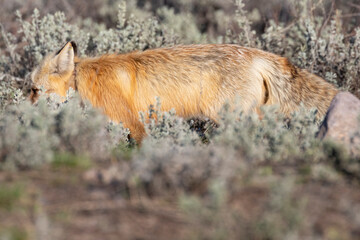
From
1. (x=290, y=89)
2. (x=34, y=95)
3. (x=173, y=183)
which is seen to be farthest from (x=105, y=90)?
(x=173, y=183)

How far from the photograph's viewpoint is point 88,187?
303 cm

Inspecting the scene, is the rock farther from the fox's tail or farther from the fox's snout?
the fox's snout

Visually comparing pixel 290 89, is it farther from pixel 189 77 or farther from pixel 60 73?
pixel 60 73

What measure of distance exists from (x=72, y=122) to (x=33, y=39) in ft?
15.4

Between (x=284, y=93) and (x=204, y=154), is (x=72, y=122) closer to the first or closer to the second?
(x=204, y=154)

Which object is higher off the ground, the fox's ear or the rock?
the fox's ear

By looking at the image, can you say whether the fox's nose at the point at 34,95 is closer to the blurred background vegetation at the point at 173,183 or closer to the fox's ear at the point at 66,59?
the fox's ear at the point at 66,59

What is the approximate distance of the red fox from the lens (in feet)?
18.0

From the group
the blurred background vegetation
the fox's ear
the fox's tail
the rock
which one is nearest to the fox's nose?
the fox's ear

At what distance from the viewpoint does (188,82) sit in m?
5.57

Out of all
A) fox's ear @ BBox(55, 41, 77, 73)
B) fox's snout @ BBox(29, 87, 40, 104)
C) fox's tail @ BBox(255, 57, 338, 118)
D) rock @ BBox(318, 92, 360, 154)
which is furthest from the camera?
fox's snout @ BBox(29, 87, 40, 104)

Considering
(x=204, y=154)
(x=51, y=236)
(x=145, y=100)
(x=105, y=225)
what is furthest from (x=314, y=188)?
(x=145, y=100)

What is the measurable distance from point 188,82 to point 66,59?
1.58m

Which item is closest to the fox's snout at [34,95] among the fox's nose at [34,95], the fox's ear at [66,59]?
the fox's nose at [34,95]
